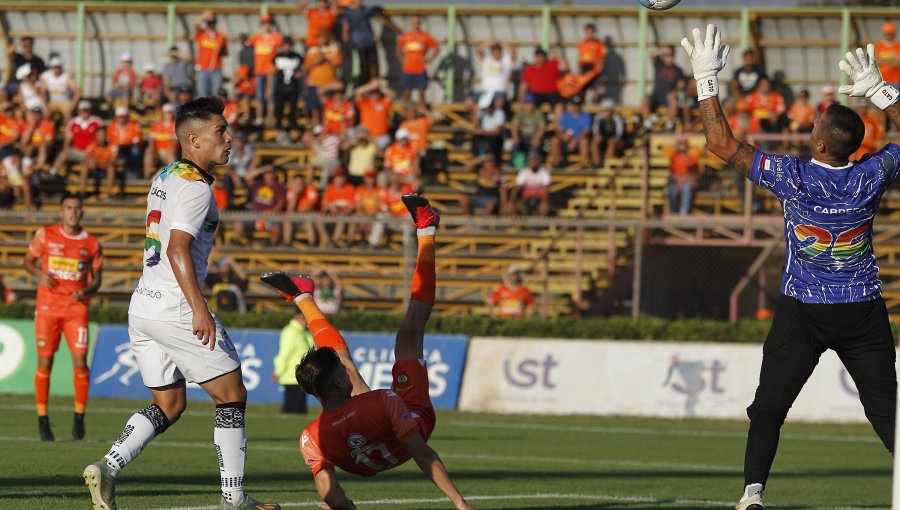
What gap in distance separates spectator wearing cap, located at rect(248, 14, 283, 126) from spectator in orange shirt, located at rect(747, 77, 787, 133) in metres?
9.75

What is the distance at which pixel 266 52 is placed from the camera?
31.5 metres

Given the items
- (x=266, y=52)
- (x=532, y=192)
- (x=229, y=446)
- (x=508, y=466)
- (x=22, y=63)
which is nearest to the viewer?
(x=229, y=446)

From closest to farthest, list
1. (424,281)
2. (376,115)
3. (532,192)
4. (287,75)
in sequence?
1. (424,281)
2. (532,192)
3. (376,115)
4. (287,75)

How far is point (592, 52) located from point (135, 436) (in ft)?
78.4

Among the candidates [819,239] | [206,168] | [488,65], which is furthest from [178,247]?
[488,65]

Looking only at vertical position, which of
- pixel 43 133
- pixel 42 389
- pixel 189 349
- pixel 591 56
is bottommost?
pixel 42 389

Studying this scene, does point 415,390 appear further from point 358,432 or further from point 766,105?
point 766,105

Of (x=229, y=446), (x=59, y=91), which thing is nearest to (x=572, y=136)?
(x=59, y=91)

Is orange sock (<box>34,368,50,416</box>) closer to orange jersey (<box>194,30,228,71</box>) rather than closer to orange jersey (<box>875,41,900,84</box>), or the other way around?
orange jersey (<box>194,30,228,71</box>)

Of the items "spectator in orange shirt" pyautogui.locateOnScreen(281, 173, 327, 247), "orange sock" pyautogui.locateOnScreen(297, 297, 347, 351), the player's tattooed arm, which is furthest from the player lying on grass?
"spectator in orange shirt" pyautogui.locateOnScreen(281, 173, 327, 247)

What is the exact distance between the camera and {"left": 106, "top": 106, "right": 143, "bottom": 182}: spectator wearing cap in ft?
99.5

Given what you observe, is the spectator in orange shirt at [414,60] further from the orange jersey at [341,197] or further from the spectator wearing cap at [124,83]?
the spectator wearing cap at [124,83]

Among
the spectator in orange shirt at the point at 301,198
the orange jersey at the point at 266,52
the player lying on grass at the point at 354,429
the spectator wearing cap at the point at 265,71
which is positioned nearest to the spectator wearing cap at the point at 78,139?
the spectator wearing cap at the point at 265,71

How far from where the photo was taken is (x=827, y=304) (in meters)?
8.50
